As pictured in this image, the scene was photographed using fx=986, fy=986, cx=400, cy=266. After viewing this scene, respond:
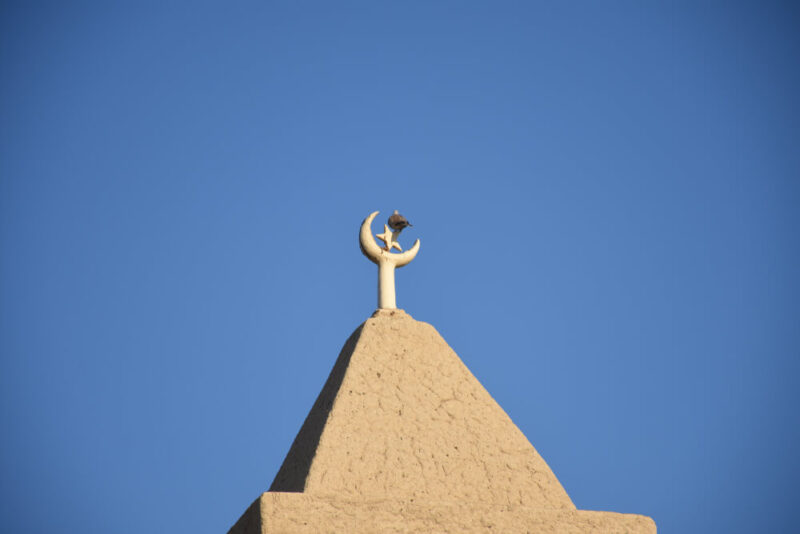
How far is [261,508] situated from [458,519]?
2441 millimetres

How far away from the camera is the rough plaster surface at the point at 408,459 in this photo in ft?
38.5

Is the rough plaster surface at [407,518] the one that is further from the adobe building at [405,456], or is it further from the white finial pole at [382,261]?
the white finial pole at [382,261]

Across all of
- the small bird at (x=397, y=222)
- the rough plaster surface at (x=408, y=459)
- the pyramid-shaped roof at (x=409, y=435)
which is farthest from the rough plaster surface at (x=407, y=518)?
the small bird at (x=397, y=222)

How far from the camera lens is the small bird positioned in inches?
590

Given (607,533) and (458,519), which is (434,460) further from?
(607,533)

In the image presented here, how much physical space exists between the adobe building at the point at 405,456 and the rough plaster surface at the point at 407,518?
1 centimetres

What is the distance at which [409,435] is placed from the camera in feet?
43.5

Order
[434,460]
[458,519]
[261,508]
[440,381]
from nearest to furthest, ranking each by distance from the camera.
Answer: [261,508], [458,519], [434,460], [440,381]

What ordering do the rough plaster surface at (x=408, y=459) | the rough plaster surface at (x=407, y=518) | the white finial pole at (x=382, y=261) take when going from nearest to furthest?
the rough plaster surface at (x=407, y=518) < the rough plaster surface at (x=408, y=459) < the white finial pole at (x=382, y=261)

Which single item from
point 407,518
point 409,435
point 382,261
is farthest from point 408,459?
point 382,261

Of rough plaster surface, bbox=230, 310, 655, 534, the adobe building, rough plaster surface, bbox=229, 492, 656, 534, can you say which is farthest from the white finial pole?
rough plaster surface, bbox=229, 492, 656, 534

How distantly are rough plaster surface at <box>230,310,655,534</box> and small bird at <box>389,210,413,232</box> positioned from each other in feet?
4.43

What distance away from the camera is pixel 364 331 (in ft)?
46.5

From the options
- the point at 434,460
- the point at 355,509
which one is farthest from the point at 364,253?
the point at 355,509
